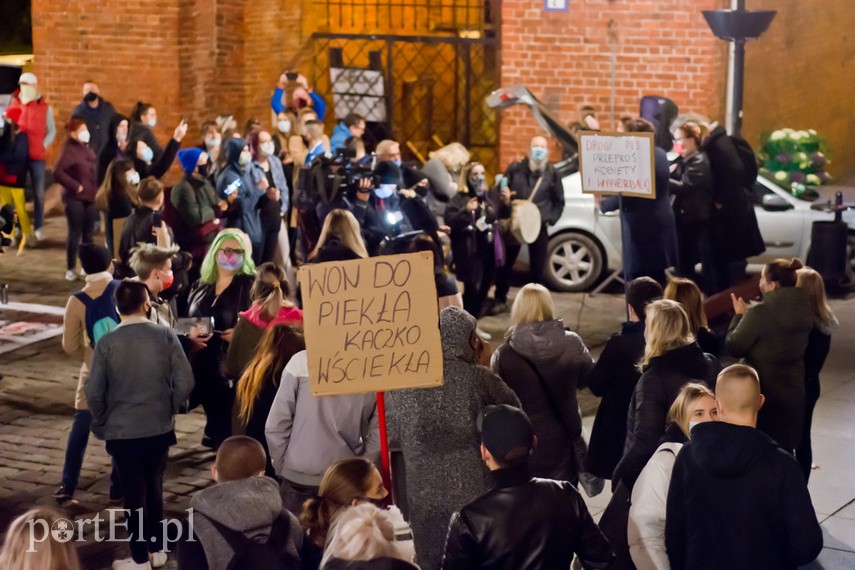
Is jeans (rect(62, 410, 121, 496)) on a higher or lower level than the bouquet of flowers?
lower

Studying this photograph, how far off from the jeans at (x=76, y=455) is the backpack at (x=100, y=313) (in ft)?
1.55

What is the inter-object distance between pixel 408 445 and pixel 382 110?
14649 millimetres

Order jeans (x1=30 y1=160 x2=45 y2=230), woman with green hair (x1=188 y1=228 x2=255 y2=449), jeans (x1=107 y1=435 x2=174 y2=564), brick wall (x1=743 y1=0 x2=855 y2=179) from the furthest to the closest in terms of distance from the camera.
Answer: brick wall (x1=743 y1=0 x2=855 y2=179) → jeans (x1=30 y1=160 x2=45 y2=230) → woman with green hair (x1=188 y1=228 x2=255 y2=449) → jeans (x1=107 y1=435 x2=174 y2=564)

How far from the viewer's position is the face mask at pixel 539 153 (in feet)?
45.5

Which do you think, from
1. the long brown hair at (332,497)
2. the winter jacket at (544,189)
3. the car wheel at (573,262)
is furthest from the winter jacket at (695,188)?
the long brown hair at (332,497)

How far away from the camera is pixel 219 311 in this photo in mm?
9031

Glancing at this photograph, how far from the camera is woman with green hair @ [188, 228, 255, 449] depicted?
864 centimetres

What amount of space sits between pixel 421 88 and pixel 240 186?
25.7ft

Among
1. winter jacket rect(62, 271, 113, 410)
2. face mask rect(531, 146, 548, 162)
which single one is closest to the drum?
face mask rect(531, 146, 548, 162)

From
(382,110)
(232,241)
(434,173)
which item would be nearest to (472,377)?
(232,241)

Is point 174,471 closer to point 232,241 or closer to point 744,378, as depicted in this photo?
point 232,241

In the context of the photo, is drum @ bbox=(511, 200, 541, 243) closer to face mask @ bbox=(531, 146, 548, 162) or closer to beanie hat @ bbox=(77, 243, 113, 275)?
face mask @ bbox=(531, 146, 548, 162)

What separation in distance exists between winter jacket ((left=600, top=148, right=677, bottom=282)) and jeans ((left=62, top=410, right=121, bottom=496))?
5.22 metres

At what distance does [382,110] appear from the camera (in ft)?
67.5
